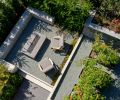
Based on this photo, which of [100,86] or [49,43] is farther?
[49,43]

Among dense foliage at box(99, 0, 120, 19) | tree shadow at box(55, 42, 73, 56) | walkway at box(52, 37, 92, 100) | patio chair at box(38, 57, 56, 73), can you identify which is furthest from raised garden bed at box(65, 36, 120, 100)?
patio chair at box(38, 57, 56, 73)

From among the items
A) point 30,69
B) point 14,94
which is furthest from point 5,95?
point 30,69

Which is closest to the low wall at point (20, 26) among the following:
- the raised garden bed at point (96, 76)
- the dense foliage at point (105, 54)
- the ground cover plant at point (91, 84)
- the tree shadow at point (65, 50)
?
the tree shadow at point (65, 50)

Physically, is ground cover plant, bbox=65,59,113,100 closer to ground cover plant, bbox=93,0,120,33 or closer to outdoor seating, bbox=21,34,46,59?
ground cover plant, bbox=93,0,120,33

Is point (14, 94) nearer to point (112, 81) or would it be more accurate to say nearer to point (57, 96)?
point (57, 96)

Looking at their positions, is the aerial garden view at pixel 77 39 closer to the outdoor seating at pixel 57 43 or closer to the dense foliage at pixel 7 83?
the dense foliage at pixel 7 83

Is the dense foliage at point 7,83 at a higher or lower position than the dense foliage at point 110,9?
lower
